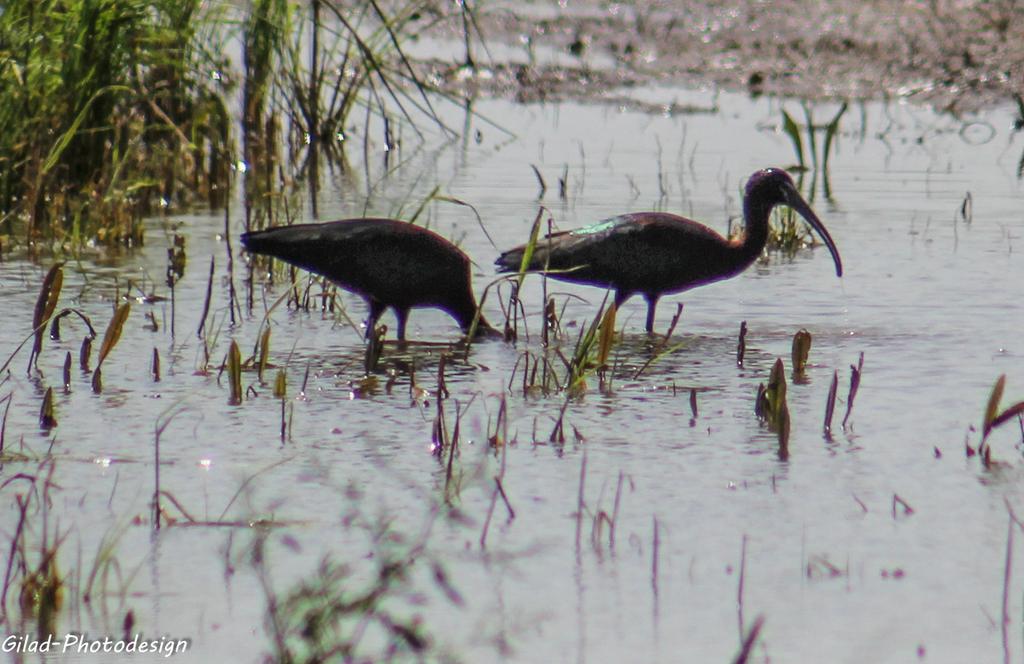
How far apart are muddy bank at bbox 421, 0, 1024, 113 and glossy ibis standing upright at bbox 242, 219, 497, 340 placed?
23.4 ft

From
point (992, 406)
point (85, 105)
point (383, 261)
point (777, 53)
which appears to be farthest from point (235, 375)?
point (777, 53)

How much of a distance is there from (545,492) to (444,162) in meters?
7.71

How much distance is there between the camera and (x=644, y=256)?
750 centimetres

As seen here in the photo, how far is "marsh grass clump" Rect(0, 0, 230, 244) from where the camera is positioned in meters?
8.55

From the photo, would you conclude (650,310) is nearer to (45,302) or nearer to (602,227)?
(602,227)

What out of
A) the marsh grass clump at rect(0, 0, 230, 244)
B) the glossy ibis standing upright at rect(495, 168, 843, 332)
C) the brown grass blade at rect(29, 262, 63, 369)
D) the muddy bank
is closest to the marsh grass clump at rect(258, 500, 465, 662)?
the brown grass blade at rect(29, 262, 63, 369)

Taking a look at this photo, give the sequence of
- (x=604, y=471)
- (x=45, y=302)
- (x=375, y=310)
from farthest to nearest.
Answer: (x=375, y=310), (x=45, y=302), (x=604, y=471)

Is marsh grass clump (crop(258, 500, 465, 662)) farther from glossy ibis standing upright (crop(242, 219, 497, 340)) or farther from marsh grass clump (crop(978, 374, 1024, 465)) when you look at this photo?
glossy ibis standing upright (crop(242, 219, 497, 340))

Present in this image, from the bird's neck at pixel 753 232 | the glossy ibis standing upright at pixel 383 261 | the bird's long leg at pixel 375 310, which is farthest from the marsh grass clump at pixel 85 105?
the bird's neck at pixel 753 232

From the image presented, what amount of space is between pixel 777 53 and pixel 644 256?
8576 millimetres

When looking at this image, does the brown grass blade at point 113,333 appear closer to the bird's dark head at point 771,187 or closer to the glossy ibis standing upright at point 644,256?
the glossy ibis standing upright at point 644,256

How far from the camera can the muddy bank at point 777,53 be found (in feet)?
48.5

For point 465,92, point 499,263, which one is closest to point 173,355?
point 499,263

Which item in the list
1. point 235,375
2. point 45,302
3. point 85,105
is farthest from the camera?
point 85,105
